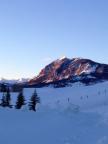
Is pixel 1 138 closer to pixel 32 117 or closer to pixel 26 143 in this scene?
pixel 26 143

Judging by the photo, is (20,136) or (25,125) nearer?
(20,136)

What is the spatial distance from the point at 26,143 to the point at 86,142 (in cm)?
360

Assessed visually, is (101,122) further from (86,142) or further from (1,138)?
(1,138)

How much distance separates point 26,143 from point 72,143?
2.58 m

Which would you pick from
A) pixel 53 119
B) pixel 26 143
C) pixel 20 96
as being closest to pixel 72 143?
pixel 26 143

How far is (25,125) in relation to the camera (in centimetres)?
2428

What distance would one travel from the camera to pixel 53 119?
1048 inches

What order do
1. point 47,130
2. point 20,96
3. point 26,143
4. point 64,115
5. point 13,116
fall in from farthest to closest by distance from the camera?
point 20,96
point 64,115
point 13,116
point 47,130
point 26,143

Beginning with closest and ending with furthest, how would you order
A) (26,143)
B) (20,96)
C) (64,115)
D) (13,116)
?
(26,143), (13,116), (64,115), (20,96)

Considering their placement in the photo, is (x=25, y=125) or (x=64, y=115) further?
(x=64, y=115)

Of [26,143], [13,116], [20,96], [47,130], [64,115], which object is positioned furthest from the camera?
[20,96]

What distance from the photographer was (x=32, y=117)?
2669cm

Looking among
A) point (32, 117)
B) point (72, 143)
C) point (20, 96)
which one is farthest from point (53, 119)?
point (20, 96)

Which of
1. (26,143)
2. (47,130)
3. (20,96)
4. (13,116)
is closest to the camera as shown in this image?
(26,143)
